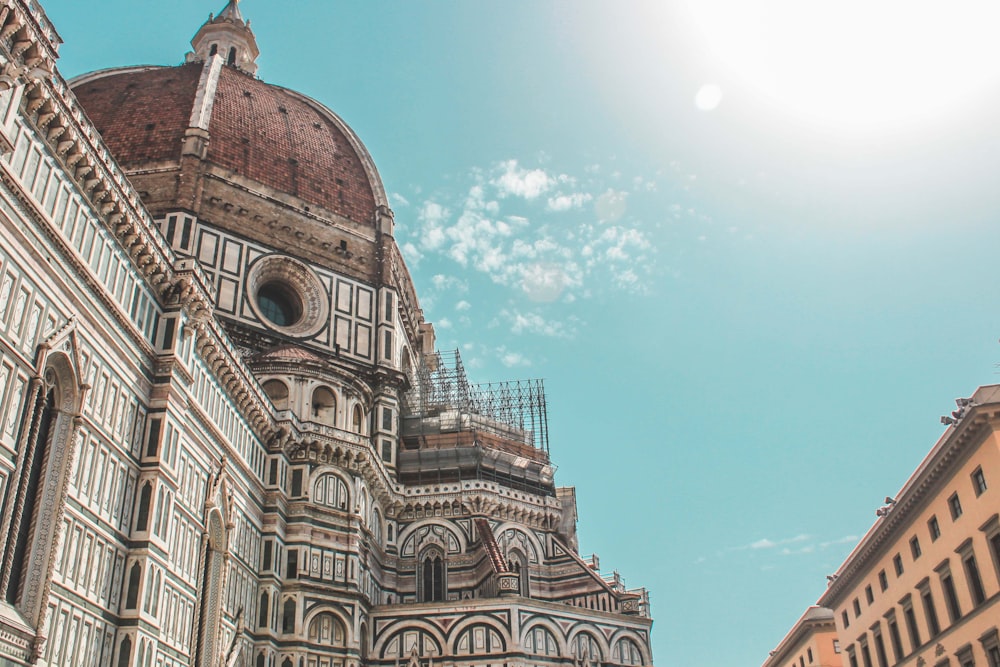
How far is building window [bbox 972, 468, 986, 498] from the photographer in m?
21.6

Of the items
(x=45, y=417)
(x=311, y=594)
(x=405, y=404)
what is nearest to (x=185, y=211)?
(x=405, y=404)

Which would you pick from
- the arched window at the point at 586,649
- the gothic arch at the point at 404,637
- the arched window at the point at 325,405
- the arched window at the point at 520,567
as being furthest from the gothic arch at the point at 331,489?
the arched window at the point at 586,649

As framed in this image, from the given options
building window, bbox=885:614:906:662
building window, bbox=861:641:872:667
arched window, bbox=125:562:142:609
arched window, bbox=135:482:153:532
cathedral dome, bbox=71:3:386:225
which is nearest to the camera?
arched window, bbox=125:562:142:609

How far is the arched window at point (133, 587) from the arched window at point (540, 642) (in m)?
15.5

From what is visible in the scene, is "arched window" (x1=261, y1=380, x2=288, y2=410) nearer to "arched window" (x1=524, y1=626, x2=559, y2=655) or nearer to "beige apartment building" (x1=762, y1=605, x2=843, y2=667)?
"arched window" (x1=524, y1=626, x2=559, y2=655)

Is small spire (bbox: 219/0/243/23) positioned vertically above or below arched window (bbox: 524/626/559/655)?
above

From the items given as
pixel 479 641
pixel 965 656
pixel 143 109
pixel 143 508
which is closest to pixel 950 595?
pixel 965 656

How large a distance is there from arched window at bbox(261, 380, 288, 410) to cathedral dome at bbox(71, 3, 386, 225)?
11.0 m

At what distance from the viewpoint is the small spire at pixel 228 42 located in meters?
58.3

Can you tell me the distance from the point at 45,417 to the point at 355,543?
1498cm

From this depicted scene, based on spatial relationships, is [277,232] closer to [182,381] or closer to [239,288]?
[239,288]

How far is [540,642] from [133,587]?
53.3 ft

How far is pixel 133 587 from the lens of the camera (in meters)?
20.2

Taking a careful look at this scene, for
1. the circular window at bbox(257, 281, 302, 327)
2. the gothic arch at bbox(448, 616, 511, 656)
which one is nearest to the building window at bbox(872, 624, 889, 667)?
the gothic arch at bbox(448, 616, 511, 656)
